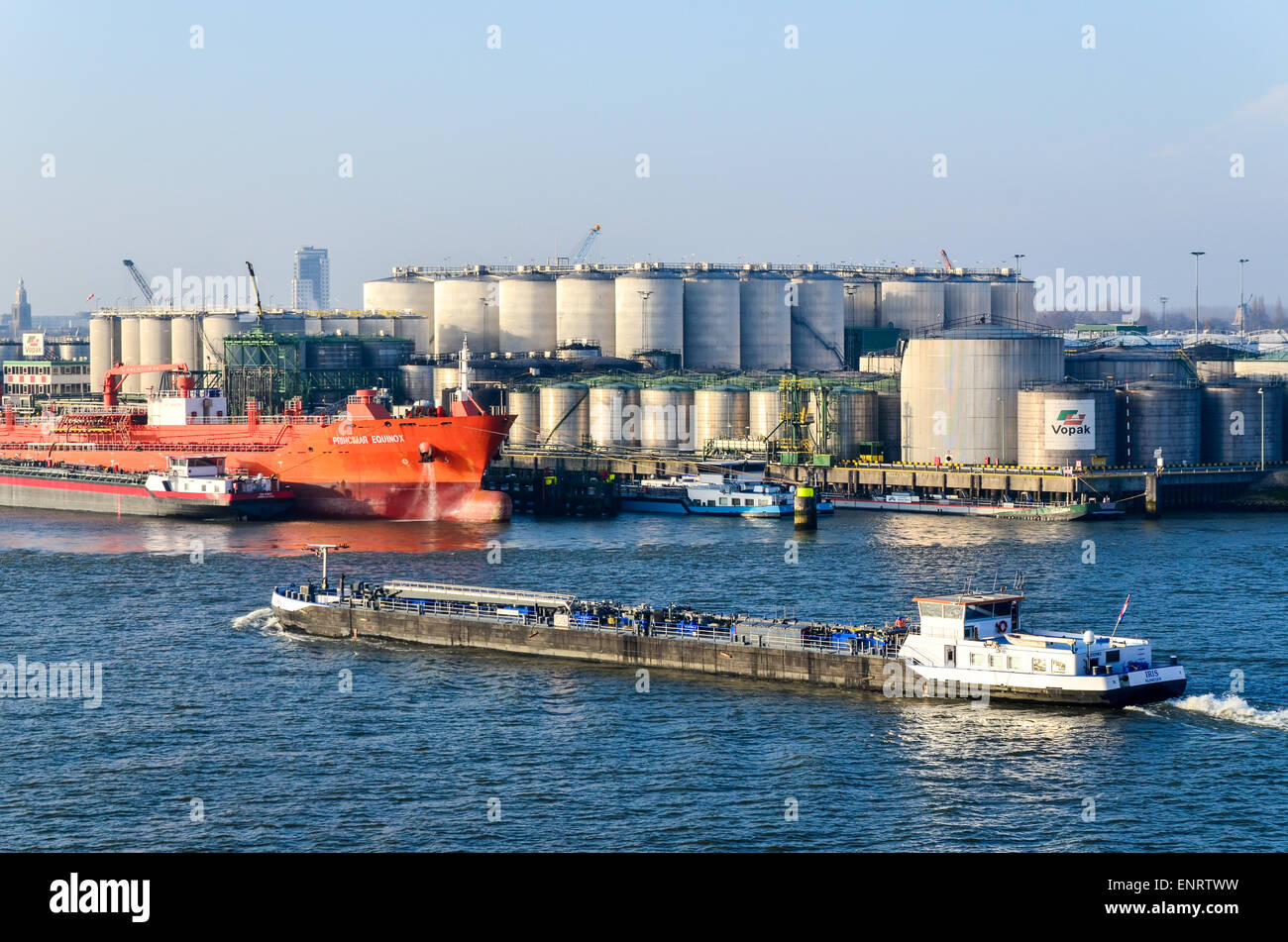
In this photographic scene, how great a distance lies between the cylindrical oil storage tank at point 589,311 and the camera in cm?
12006

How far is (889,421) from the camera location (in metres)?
92.9

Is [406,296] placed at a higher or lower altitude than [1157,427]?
higher

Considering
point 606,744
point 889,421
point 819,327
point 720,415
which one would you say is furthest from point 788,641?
point 819,327

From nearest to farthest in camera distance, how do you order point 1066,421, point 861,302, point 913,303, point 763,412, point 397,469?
point 397,469 → point 1066,421 → point 763,412 → point 913,303 → point 861,302

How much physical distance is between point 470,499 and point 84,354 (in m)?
81.0

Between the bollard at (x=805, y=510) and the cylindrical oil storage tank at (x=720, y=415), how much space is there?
2413cm

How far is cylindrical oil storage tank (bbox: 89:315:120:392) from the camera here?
12475 centimetres

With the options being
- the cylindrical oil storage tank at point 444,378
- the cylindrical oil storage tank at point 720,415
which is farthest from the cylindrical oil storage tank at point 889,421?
the cylindrical oil storage tank at point 444,378

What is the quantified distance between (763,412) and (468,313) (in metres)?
36.9

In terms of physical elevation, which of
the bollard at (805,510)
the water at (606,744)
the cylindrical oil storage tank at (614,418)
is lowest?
the water at (606,744)

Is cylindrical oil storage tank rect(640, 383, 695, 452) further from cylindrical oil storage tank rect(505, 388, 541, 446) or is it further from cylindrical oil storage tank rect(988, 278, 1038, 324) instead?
cylindrical oil storage tank rect(988, 278, 1038, 324)

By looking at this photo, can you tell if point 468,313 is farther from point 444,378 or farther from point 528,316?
point 444,378

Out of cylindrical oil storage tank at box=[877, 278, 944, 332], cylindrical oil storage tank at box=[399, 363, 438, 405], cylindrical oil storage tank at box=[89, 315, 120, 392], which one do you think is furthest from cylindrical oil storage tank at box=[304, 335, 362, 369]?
cylindrical oil storage tank at box=[877, 278, 944, 332]

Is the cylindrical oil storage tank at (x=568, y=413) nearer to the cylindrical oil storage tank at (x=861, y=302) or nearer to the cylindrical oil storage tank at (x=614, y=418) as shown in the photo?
the cylindrical oil storage tank at (x=614, y=418)
